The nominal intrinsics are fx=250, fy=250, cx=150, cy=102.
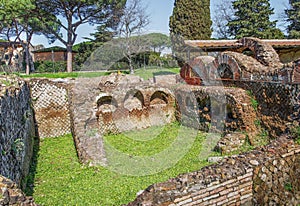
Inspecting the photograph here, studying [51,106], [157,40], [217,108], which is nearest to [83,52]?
[157,40]

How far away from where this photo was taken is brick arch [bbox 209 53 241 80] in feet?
29.1

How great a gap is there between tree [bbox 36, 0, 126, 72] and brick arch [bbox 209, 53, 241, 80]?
13.2m

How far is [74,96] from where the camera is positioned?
9.20 metres

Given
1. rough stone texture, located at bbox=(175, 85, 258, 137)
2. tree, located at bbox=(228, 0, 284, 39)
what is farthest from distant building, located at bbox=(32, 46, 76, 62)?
rough stone texture, located at bbox=(175, 85, 258, 137)

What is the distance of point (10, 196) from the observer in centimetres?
233

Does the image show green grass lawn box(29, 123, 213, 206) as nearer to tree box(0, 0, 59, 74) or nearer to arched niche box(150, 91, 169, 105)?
arched niche box(150, 91, 169, 105)

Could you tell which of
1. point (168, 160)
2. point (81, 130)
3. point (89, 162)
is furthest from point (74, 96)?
point (168, 160)

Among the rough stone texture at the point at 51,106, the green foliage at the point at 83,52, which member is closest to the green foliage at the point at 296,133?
the rough stone texture at the point at 51,106

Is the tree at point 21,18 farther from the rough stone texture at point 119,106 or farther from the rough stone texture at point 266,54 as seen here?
the rough stone texture at point 266,54

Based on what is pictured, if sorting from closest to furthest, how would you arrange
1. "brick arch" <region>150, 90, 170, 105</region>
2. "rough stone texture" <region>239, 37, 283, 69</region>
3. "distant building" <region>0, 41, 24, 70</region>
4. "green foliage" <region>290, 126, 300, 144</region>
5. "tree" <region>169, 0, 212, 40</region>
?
"green foliage" <region>290, 126, 300, 144</region> < "rough stone texture" <region>239, 37, 283, 69</region> < "brick arch" <region>150, 90, 170, 105</region> < "tree" <region>169, 0, 212, 40</region> < "distant building" <region>0, 41, 24, 70</region>

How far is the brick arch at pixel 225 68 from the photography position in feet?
29.1

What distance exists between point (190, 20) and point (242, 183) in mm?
22070

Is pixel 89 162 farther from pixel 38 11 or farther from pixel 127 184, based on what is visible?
pixel 38 11

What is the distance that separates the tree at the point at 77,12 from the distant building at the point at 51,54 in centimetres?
872
